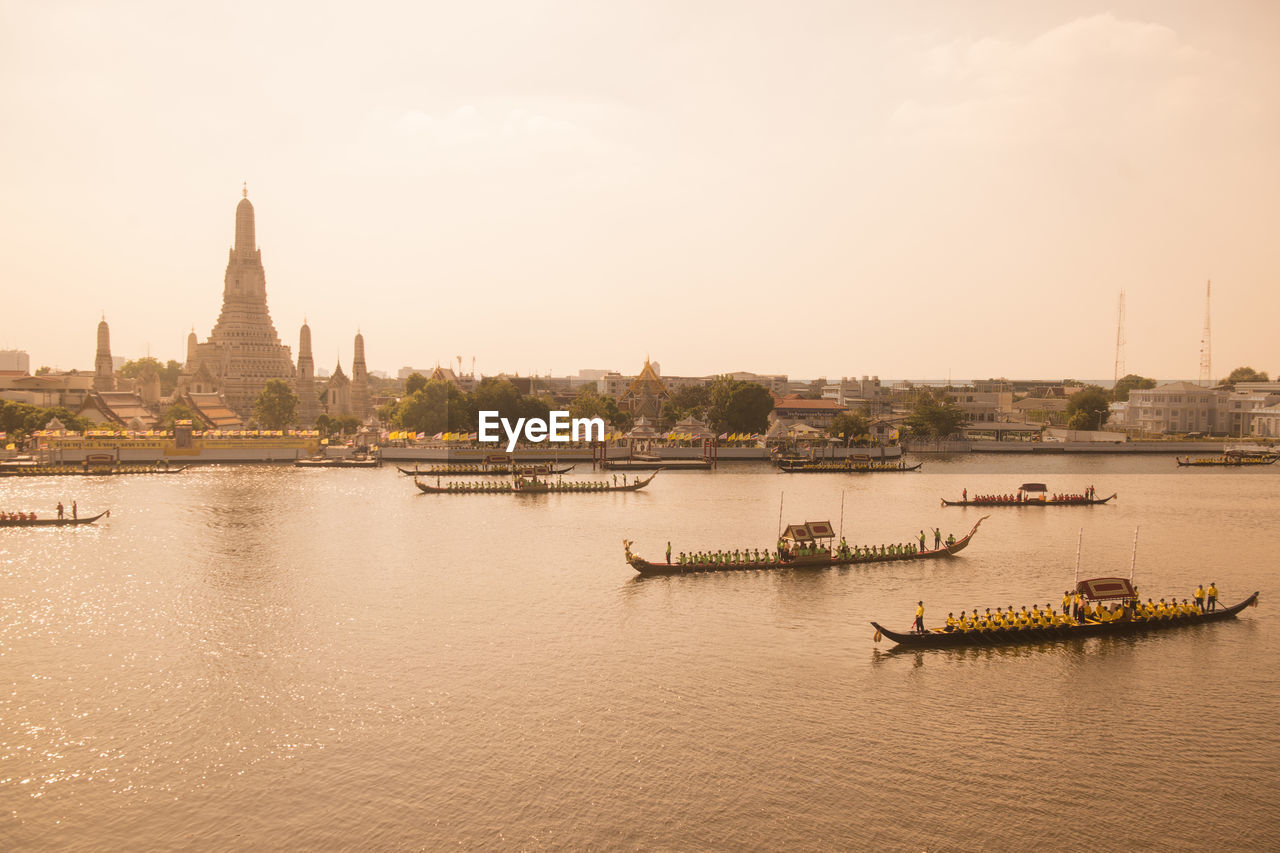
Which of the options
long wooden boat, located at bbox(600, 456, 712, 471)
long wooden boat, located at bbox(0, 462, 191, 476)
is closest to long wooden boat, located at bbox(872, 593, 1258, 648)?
long wooden boat, located at bbox(600, 456, 712, 471)

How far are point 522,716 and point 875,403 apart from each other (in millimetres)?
155634

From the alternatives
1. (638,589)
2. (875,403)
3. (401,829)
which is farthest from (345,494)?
(875,403)

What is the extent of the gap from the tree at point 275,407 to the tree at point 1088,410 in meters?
114

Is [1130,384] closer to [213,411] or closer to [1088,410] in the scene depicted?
[1088,410]

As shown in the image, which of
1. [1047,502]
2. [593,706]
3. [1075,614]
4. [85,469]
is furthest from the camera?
[85,469]

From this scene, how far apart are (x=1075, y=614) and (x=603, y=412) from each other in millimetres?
90850

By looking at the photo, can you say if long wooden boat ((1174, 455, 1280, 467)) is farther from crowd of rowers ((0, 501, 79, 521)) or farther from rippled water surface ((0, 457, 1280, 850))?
crowd of rowers ((0, 501, 79, 521))

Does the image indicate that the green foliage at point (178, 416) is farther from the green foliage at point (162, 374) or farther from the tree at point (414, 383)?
the green foliage at point (162, 374)

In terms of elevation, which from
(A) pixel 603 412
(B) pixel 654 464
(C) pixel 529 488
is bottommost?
(C) pixel 529 488

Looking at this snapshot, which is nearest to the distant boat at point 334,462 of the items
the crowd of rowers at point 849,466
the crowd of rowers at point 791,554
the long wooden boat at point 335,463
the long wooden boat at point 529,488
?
the long wooden boat at point 335,463

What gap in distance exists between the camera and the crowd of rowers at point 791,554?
39.1 metres

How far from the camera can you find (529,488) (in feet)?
217

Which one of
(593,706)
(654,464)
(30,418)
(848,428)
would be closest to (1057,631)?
(593,706)

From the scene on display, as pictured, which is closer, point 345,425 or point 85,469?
point 85,469
